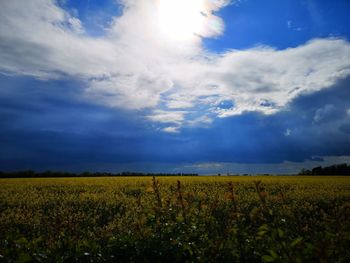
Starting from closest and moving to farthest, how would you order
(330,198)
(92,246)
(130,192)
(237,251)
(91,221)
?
(237,251) < (92,246) < (91,221) < (330,198) < (130,192)

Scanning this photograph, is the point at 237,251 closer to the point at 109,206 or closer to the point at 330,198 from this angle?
the point at 109,206

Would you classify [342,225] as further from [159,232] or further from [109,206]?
[109,206]

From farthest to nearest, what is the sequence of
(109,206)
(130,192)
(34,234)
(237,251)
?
(130,192), (109,206), (34,234), (237,251)

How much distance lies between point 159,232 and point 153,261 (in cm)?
57

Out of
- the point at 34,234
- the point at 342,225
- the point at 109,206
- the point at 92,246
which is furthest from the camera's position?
the point at 109,206

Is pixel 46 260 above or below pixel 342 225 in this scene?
below

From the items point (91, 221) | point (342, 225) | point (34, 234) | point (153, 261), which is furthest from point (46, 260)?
point (91, 221)

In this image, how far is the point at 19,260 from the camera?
5.18 meters

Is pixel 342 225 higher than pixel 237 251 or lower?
higher

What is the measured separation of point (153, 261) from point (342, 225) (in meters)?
2.79

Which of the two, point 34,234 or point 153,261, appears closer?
point 153,261

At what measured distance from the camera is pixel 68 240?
638 centimetres

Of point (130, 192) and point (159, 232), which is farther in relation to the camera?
point (130, 192)

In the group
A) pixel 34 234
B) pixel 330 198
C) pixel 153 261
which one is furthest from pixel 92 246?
pixel 330 198
